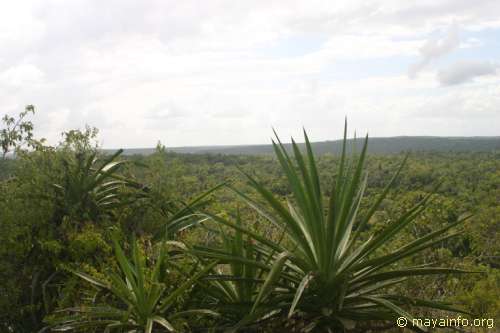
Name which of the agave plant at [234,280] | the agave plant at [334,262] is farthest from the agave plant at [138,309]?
the agave plant at [334,262]

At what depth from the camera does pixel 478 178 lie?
136 ft

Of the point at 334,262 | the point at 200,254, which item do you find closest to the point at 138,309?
the point at 200,254

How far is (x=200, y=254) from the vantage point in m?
3.54

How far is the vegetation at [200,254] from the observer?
140 inches

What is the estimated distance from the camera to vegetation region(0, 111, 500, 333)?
3559 millimetres

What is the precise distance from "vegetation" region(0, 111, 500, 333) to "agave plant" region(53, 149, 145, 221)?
0.02 m

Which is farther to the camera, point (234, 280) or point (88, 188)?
point (88, 188)

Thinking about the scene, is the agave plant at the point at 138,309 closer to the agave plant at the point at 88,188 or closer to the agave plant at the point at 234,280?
the agave plant at the point at 234,280

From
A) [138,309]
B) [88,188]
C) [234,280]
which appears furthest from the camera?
[88,188]

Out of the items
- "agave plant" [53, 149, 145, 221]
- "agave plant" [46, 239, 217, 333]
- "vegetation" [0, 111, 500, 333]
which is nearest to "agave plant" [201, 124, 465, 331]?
"vegetation" [0, 111, 500, 333]

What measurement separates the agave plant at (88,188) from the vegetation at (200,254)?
2 centimetres

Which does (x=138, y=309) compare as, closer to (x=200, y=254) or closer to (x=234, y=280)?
(x=200, y=254)

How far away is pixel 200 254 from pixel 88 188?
7.79 ft

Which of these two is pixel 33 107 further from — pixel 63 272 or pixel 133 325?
pixel 133 325
